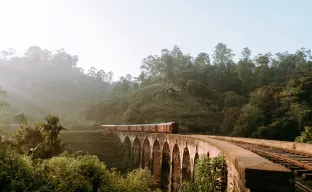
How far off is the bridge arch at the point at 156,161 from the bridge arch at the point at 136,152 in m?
5.24

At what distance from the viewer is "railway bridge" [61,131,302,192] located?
3.05 metres

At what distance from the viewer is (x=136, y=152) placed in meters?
29.6

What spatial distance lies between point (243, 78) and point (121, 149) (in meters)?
43.0

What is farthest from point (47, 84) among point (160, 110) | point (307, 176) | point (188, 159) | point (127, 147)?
point (307, 176)

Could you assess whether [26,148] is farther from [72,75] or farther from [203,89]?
[72,75]

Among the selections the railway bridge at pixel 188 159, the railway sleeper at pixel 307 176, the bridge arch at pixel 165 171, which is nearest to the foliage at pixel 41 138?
the railway bridge at pixel 188 159

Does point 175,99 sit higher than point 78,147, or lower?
higher

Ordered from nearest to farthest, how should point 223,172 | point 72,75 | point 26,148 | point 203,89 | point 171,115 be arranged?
1. point 223,172
2. point 26,148
3. point 171,115
4. point 203,89
5. point 72,75

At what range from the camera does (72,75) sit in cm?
12475

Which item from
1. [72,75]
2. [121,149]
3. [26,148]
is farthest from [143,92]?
[72,75]

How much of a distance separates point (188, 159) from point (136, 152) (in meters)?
15.4

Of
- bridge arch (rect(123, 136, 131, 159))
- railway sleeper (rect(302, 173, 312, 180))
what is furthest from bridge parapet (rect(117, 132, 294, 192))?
railway sleeper (rect(302, 173, 312, 180))

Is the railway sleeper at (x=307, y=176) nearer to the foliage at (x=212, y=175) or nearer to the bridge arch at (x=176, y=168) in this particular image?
the foliage at (x=212, y=175)

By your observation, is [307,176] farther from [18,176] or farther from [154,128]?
[154,128]
